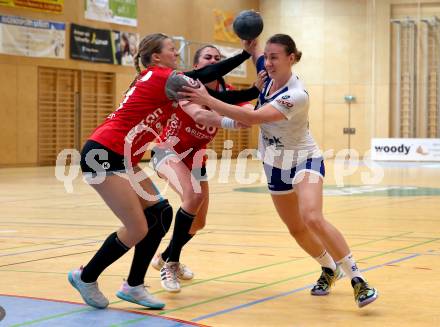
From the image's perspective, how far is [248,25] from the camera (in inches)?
262

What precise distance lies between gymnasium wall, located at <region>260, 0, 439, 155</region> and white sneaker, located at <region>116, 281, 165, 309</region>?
99.2 feet

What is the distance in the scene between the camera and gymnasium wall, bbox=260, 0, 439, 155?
35.4 meters

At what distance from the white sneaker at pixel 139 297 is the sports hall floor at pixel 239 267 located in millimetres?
68

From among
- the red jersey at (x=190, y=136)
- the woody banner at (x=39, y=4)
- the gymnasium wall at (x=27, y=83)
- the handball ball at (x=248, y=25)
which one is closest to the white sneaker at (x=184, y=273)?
the red jersey at (x=190, y=136)

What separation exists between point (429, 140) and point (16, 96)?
15084 mm

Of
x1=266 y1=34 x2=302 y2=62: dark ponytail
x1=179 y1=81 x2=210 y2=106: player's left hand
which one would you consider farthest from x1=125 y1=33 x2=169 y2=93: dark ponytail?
x1=266 y1=34 x2=302 y2=62: dark ponytail

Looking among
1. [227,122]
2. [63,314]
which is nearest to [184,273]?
[227,122]

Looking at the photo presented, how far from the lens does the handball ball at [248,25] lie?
6.66 m

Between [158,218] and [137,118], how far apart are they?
70cm

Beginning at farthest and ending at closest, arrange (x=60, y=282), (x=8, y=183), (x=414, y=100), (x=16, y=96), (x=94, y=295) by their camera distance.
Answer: (x=414, y=100) < (x=16, y=96) < (x=8, y=183) < (x=60, y=282) < (x=94, y=295)

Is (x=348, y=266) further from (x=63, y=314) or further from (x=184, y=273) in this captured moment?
(x=63, y=314)

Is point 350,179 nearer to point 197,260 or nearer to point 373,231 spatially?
point 373,231

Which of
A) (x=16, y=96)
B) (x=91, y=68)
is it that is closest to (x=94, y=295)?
(x=16, y=96)

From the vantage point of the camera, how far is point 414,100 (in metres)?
34.8
